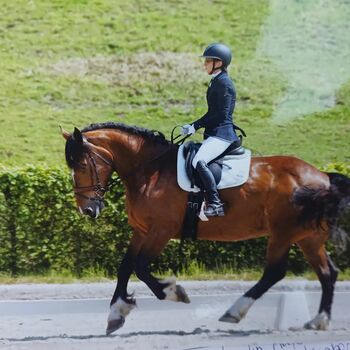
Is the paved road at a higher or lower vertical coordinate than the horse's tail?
lower

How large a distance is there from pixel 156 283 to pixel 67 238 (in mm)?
3045

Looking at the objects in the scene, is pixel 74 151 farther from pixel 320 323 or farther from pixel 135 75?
pixel 135 75

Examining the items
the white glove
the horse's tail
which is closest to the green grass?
the horse's tail

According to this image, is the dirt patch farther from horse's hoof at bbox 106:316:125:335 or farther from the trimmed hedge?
horse's hoof at bbox 106:316:125:335

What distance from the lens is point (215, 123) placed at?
7180 mm

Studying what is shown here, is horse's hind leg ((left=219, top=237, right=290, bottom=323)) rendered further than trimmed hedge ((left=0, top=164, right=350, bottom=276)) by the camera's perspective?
No

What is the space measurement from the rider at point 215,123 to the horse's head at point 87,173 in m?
0.79

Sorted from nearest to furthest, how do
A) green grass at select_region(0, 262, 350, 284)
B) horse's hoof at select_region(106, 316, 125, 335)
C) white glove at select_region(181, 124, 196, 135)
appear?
white glove at select_region(181, 124, 196, 135), horse's hoof at select_region(106, 316, 125, 335), green grass at select_region(0, 262, 350, 284)

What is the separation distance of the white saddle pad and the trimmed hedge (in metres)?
2.62

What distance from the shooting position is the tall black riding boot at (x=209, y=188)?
7.04 m

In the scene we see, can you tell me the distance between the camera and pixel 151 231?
7.10 meters

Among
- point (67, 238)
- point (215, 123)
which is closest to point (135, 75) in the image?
point (67, 238)

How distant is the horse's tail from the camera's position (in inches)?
282

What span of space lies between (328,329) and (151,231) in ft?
5.93
